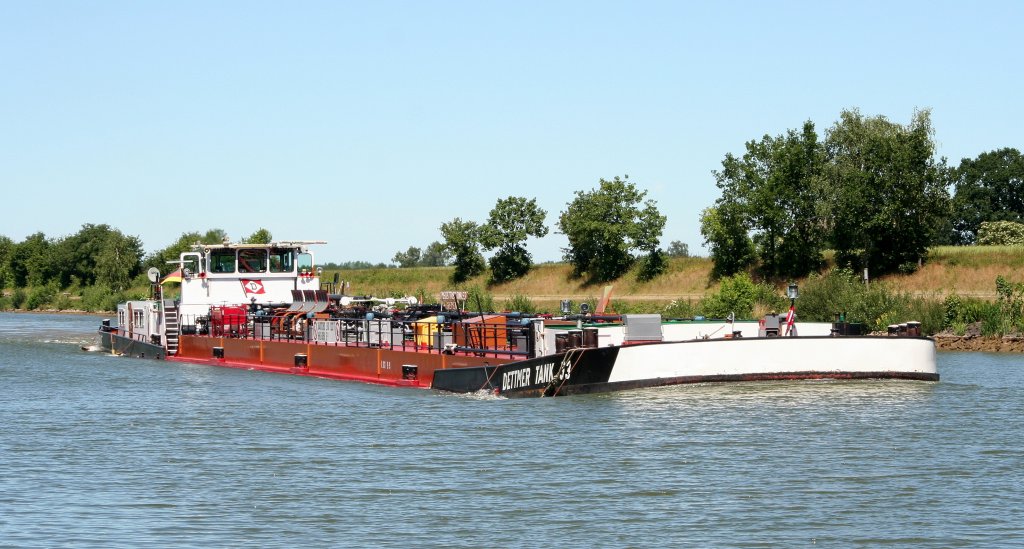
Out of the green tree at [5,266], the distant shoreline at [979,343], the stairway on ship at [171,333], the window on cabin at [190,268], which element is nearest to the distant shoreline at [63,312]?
the green tree at [5,266]

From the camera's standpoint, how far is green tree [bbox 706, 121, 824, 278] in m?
79.0

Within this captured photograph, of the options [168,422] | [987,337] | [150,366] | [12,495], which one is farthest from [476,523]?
[987,337]

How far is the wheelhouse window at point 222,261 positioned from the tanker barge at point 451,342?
0.04 metres

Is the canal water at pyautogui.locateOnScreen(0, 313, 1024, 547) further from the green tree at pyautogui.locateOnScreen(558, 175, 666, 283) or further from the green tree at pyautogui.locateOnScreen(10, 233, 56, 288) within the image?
the green tree at pyautogui.locateOnScreen(10, 233, 56, 288)

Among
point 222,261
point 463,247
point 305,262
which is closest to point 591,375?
point 305,262

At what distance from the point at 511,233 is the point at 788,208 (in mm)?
23768

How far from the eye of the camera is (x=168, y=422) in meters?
26.0

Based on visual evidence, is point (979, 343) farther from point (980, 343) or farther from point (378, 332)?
point (378, 332)

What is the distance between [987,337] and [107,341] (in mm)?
36938

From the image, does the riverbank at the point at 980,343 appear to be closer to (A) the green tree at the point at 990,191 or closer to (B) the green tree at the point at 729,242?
(B) the green tree at the point at 729,242

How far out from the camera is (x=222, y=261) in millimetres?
43969

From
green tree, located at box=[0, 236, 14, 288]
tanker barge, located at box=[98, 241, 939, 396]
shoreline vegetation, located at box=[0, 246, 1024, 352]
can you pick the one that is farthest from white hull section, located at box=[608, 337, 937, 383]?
green tree, located at box=[0, 236, 14, 288]

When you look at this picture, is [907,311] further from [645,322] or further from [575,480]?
[575,480]

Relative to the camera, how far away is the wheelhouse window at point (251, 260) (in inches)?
1738
